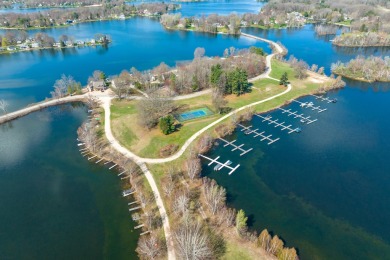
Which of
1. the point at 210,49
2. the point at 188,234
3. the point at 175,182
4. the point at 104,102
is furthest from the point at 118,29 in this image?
the point at 188,234

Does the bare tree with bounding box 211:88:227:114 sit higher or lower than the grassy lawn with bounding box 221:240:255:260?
higher

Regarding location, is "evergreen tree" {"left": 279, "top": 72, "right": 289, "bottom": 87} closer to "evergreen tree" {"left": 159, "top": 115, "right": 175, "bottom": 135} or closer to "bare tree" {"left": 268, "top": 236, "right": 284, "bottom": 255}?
"evergreen tree" {"left": 159, "top": 115, "right": 175, "bottom": 135}

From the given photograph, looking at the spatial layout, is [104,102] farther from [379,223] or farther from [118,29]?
[118,29]

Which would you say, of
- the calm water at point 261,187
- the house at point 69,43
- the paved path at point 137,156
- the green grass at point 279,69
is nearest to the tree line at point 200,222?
the paved path at point 137,156

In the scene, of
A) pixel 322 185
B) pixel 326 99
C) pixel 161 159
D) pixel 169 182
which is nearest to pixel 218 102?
pixel 161 159

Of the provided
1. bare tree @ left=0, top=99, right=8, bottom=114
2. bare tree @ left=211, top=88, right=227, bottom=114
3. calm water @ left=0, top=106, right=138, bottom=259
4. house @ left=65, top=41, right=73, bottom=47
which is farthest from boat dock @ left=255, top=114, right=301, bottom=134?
house @ left=65, top=41, right=73, bottom=47

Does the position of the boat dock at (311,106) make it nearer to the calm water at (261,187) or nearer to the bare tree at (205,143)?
the calm water at (261,187)

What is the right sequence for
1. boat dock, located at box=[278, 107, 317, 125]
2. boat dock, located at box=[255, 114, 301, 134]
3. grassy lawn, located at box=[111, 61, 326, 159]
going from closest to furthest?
grassy lawn, located at box=[111, 61, 326, 159], boat dock, located at box=[255, 114, 301, 134], boat dock, located at box=[278, 107, 317, 125]
